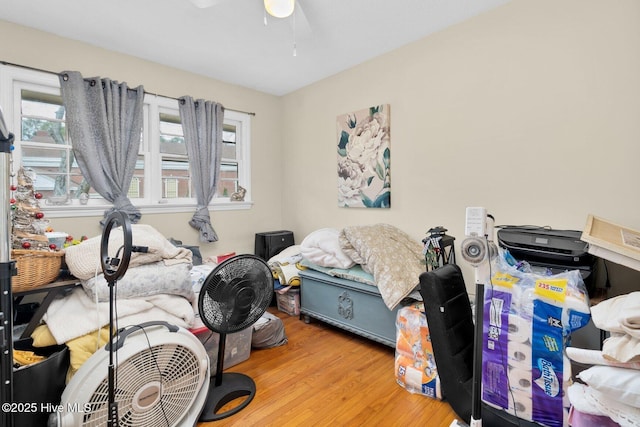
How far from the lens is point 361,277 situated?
7.87 ft

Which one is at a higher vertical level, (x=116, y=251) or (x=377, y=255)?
(x=116, y=251)

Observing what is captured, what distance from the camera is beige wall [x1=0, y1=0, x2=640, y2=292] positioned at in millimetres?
1888

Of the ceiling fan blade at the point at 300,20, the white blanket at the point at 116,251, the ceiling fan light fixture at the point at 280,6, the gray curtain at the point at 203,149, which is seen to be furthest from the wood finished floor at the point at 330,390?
the ceiling fan blade at the point at 300,20

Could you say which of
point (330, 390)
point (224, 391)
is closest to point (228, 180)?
point (224, 391)

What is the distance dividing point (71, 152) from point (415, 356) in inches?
126

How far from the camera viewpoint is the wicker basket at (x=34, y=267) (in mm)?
1455

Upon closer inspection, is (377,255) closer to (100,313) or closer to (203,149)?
(100,313)

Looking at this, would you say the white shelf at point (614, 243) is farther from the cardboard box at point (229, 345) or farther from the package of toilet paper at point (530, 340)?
the cardboard box at point (229, 345)

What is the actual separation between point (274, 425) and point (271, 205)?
2.85 m

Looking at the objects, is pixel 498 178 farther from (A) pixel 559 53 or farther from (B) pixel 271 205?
(B) pixel 271 205

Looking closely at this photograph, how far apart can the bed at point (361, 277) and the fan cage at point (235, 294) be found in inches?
33.1

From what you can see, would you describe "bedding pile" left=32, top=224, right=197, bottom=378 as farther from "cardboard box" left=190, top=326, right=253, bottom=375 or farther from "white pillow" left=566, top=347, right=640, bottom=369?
"white pillow" left=566, top=347, right=640, bottom=369

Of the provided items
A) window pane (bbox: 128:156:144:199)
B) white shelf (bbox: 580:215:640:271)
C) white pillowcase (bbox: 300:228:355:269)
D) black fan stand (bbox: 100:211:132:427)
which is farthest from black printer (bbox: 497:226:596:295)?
window pane (bbox: 128:156:144:199)

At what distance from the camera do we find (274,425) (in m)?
1.58
